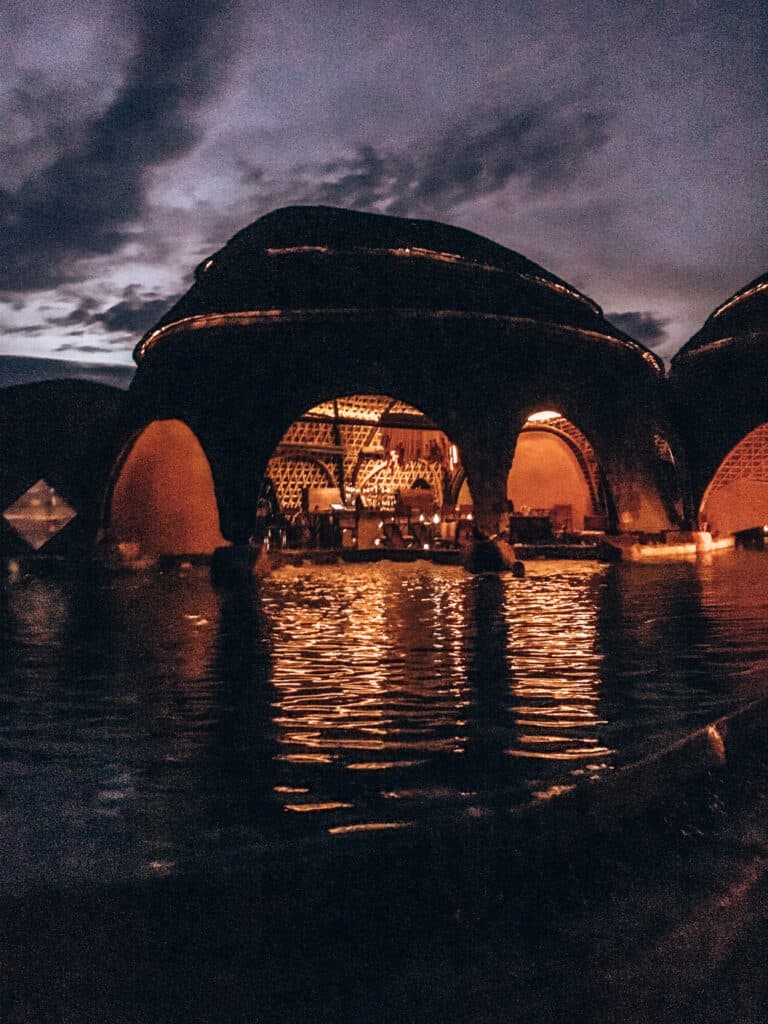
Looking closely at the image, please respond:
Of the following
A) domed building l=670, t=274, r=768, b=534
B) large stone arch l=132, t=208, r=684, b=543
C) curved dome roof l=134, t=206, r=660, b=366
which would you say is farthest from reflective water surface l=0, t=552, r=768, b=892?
domed building l=670, t=274, r=768, b=534

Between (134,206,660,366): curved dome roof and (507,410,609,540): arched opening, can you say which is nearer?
(134,206,660,366): curved dome roof

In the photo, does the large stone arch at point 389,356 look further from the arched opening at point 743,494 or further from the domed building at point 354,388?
the arched opening at point 743,494

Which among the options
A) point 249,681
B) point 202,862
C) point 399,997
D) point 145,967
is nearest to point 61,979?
point 145,967

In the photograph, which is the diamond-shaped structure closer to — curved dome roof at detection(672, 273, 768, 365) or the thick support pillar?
the thick support pillar

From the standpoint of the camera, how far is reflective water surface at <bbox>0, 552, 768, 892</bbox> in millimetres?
3479

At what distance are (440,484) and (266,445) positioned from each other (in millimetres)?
11891

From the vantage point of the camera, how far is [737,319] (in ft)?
85.7

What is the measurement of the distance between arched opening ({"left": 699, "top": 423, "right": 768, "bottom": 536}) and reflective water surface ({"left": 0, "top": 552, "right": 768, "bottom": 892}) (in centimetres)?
1744

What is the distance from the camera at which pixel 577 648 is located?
757 centimetres

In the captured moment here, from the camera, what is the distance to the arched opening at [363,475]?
23.2 metres

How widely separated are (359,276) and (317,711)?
16.9 meters

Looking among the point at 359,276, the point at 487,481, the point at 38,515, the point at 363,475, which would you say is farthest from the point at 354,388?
the point at 38,515

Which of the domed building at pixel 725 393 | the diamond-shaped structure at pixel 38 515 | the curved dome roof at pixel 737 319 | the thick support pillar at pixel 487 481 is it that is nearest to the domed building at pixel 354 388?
the thick support pillar at pixel 487 481

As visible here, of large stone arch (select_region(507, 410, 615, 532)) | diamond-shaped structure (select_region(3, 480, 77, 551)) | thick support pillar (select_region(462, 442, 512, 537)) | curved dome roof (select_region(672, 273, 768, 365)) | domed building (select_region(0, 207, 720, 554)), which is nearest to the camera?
domed building (select_region(0, 207, 720, 554))
